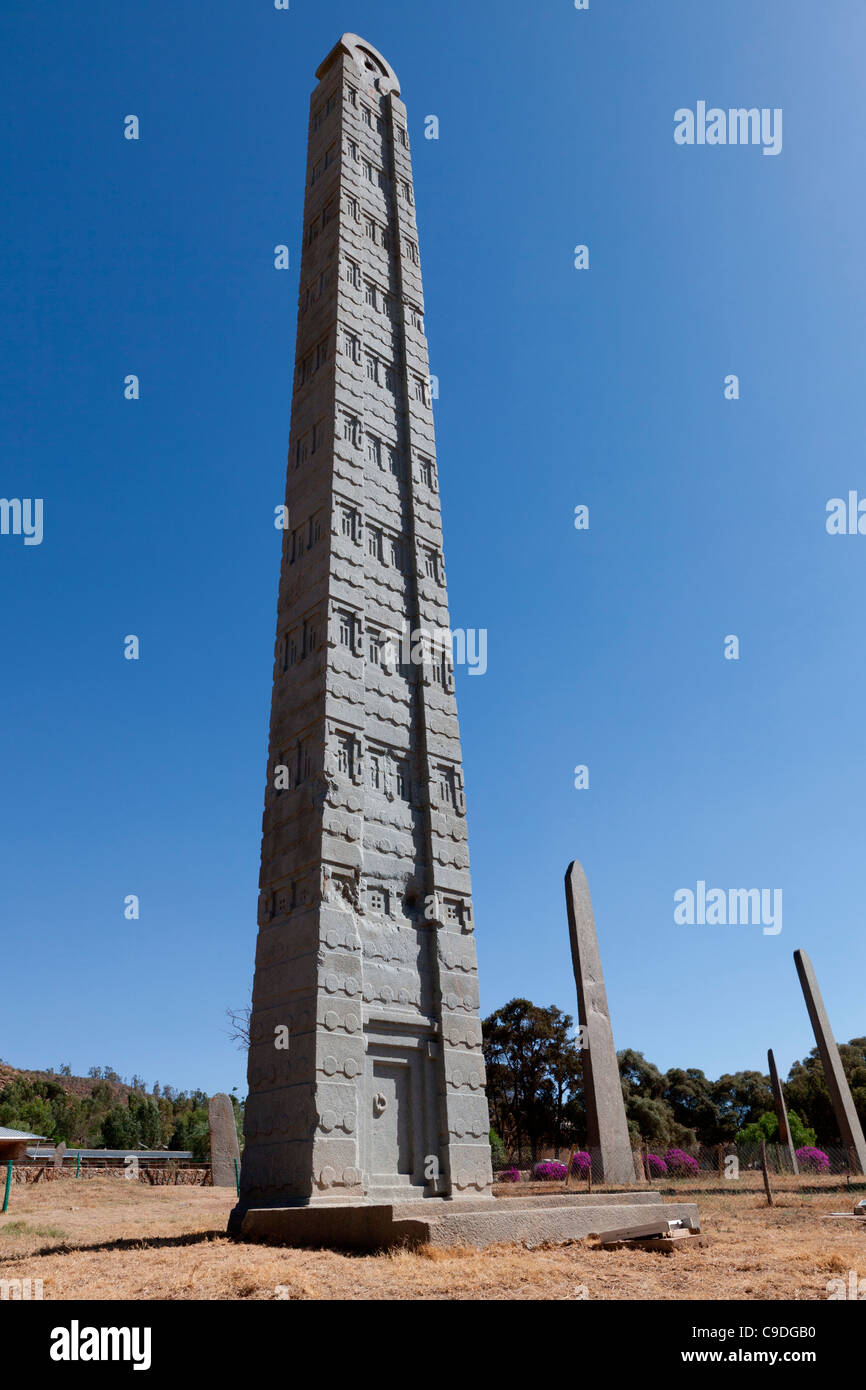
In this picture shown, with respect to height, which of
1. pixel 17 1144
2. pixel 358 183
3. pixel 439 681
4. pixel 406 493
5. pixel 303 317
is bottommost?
pixel 17 1144

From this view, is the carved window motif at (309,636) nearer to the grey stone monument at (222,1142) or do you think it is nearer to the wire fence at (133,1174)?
the grey stone monument at (222,1142)

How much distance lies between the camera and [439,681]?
17344 mm

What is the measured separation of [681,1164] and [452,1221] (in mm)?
20813

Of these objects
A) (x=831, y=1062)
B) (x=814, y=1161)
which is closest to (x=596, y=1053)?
(x=831, y=1062)

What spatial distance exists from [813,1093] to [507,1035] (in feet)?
56.0

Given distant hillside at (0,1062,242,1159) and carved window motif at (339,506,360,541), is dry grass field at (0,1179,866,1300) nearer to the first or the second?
carved window motif at (339,506,360,541)

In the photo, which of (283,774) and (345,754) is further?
(283,774)

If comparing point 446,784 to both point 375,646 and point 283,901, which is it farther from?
point 283,901

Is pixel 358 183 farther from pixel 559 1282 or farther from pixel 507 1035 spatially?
pixel 507 1035

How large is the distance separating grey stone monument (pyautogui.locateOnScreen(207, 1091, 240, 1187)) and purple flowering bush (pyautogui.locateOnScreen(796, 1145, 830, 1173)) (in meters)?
18.2

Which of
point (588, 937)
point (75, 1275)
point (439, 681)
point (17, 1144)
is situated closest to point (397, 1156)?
point (75, 1275)

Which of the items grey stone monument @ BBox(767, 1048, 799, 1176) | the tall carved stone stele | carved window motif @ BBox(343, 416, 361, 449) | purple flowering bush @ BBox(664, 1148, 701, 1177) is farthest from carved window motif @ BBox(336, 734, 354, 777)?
purple flowering bush @ BBox(664, 1148, 701, 1177)

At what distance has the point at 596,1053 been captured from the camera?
22219 mm
